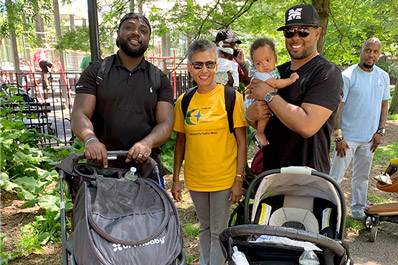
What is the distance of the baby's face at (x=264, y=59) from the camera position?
2.47 metres

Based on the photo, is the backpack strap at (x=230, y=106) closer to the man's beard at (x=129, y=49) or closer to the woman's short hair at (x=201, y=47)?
the woman's short hair at (x=201, y=47)

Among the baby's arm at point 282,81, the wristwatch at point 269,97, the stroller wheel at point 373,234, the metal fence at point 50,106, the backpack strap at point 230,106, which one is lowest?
the stroller wheel at point 373,234

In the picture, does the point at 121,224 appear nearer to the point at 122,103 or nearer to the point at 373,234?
the point at 122,103

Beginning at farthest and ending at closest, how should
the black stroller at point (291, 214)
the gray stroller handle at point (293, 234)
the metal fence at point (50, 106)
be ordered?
the metal fence at point (50, 106) < the black stroller at point (291, 214) < the gray stroller handle at point (293, 234)

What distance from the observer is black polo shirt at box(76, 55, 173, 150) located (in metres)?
2.52

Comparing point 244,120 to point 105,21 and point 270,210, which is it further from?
point 105,21

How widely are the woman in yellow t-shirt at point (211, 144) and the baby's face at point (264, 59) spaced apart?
12.4 inches

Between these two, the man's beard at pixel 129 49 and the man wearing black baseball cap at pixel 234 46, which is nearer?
the man's beard at pixel 129 49

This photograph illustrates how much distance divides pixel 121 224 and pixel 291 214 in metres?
1.20

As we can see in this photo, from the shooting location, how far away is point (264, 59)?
2479mm

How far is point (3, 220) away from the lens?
13.3ft

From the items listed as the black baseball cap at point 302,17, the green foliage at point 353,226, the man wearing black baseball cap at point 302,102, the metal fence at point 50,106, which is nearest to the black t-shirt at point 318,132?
the man wearing black baseball cap at point 302,102

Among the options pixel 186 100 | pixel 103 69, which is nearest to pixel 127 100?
pixel 103 69

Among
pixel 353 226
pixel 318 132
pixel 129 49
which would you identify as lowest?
pixel 353 226
